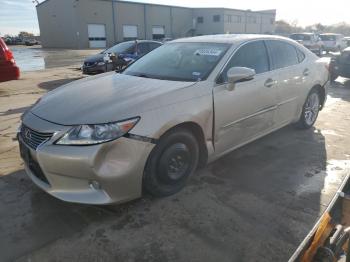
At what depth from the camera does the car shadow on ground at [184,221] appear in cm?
275

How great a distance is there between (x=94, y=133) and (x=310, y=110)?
4.20 m

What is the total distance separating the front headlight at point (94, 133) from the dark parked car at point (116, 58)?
8.65 meters

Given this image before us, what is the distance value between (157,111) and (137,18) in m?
48.3

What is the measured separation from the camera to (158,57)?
449 centimetres

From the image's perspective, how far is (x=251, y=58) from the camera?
4316 millimetres

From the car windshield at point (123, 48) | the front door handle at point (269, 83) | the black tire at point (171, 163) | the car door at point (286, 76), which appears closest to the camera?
the black tire at point (171, 163)

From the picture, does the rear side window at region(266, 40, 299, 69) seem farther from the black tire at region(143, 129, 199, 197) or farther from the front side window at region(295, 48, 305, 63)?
the black tire at region(143, 129, 199, 197)

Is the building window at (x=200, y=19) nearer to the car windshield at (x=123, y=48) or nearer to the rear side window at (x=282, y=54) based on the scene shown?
the car windshield at (x=123, y=48)

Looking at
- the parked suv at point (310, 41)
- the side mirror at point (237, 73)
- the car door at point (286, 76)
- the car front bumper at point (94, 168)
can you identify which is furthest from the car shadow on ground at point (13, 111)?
the parked suv at point (310, 41)

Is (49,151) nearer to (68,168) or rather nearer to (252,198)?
(68,168)

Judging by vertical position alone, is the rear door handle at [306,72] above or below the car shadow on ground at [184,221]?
above

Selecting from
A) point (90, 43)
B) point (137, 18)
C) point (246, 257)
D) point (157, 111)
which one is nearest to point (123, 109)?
point (157, 111)

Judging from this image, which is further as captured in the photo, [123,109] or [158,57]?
[158,57]

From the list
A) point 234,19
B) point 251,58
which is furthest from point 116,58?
point 234,19
